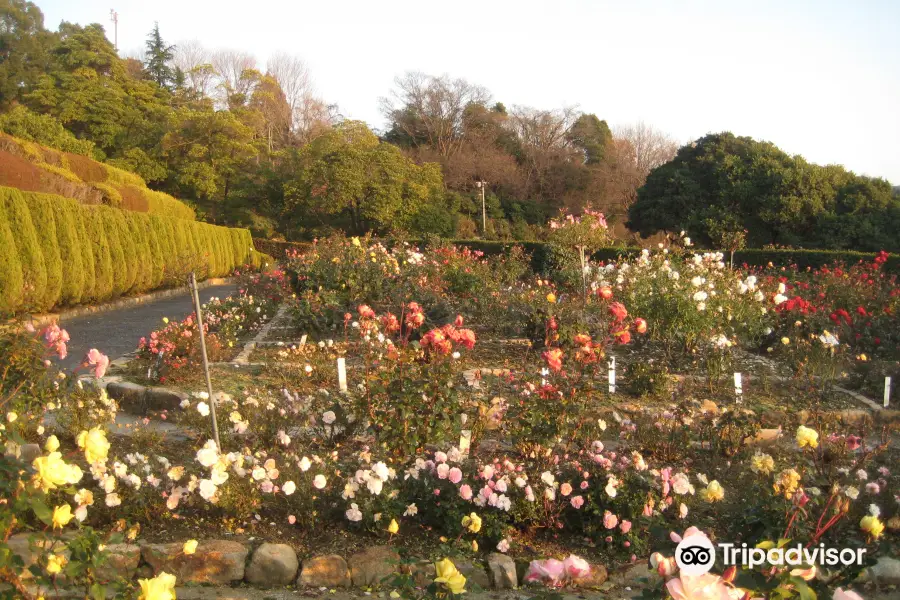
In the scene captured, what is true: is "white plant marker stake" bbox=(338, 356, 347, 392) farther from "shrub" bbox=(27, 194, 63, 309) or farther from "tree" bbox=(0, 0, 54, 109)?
"tree" bbox=(0, 0, 54, 109)

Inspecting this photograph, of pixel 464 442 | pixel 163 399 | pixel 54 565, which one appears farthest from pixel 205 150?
pixel 54 565

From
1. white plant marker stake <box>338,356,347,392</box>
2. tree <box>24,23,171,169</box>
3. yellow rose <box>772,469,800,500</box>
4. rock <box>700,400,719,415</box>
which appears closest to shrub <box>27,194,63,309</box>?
white plant marker stake <box>338,356,347,392</box>

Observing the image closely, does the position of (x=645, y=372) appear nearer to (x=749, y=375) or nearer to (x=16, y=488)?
(x=749, y=375)

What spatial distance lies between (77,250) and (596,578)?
12.3m

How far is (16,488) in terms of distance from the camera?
1.68 metres

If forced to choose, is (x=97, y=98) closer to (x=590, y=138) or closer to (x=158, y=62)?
(x=158, y=62)

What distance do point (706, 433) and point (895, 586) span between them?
1.32 m

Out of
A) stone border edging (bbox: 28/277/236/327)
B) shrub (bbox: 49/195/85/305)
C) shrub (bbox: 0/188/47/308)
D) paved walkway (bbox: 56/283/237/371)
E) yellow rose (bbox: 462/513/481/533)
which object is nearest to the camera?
yellow rose (bbox: 462/513/481/533)

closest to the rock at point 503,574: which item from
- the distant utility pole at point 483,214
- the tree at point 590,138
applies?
the distant utility pole at point 483,214

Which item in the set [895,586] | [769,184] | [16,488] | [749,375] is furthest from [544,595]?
[769,184]

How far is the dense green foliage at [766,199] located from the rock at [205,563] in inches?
871

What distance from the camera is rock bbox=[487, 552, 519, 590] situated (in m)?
2.62

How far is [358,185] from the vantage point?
28.2m

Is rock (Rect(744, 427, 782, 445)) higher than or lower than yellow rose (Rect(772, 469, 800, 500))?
lower
